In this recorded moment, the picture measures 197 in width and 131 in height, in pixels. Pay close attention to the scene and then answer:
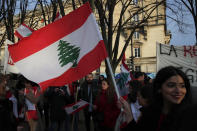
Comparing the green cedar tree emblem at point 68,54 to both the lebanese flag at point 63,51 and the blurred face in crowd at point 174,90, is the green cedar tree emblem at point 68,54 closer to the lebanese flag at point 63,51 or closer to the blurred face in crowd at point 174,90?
the lebanese flag at point 63,51

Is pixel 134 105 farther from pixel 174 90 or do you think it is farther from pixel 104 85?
pixel 174 90

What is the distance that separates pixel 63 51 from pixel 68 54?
12 centimetres

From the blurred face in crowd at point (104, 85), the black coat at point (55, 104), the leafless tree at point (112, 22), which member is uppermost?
the leafless tree at point (112, 22)

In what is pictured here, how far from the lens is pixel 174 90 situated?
6.70 ft

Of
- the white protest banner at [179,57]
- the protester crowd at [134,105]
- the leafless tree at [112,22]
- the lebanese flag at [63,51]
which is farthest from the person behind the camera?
the leafless tree at [112,22]

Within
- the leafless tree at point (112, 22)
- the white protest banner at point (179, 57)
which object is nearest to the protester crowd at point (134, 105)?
the white protest banner at point (179, 57)

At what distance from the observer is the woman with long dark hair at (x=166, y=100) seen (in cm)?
202

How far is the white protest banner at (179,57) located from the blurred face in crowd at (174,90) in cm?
400

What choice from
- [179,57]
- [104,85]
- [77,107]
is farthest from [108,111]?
[179,57]

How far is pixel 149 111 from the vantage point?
2.14m

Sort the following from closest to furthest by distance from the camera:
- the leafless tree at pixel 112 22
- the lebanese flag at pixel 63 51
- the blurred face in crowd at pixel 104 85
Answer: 1. the lebanese flag at pixel 63 51
2. the blurred face in crowd at pixel 104 85
3. the leafless tree at pixel 112 22

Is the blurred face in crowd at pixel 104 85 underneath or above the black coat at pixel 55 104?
above

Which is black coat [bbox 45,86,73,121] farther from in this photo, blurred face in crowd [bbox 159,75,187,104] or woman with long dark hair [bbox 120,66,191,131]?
blurred face in crowd [bbox 159,75,187,104]

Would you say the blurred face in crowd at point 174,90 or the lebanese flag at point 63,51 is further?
the lebanese flag at point 63,51
